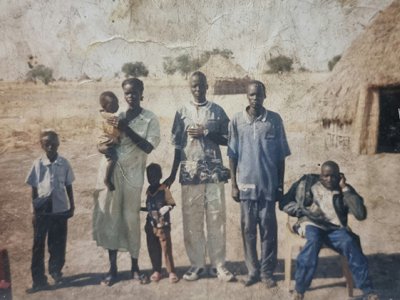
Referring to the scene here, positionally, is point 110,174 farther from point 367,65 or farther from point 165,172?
point 367,65

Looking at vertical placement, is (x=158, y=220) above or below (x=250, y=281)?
above

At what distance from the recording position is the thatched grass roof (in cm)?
363

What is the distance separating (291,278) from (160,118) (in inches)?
72.6

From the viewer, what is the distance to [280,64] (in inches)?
142

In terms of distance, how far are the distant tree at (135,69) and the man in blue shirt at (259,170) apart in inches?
35.9

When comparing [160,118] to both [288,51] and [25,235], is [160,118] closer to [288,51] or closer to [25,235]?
[288,51]

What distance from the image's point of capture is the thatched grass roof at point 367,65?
3.63 metres

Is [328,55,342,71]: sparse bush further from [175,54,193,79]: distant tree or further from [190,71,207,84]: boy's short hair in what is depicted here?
[175,54,193,79]: distant tree

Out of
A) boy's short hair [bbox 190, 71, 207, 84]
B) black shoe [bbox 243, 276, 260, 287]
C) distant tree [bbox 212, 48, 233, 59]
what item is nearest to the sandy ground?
black shoe [bbox 243, 276, 260, 287]

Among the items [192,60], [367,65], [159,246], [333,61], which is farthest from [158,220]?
[367,65]

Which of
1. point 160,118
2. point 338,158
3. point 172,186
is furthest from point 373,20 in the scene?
point 172,186

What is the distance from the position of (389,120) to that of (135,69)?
2.36m

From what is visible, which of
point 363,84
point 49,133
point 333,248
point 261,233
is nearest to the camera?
point 333,248

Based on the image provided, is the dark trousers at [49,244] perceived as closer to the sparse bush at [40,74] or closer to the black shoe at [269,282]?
the sparse bush at [40,74]
